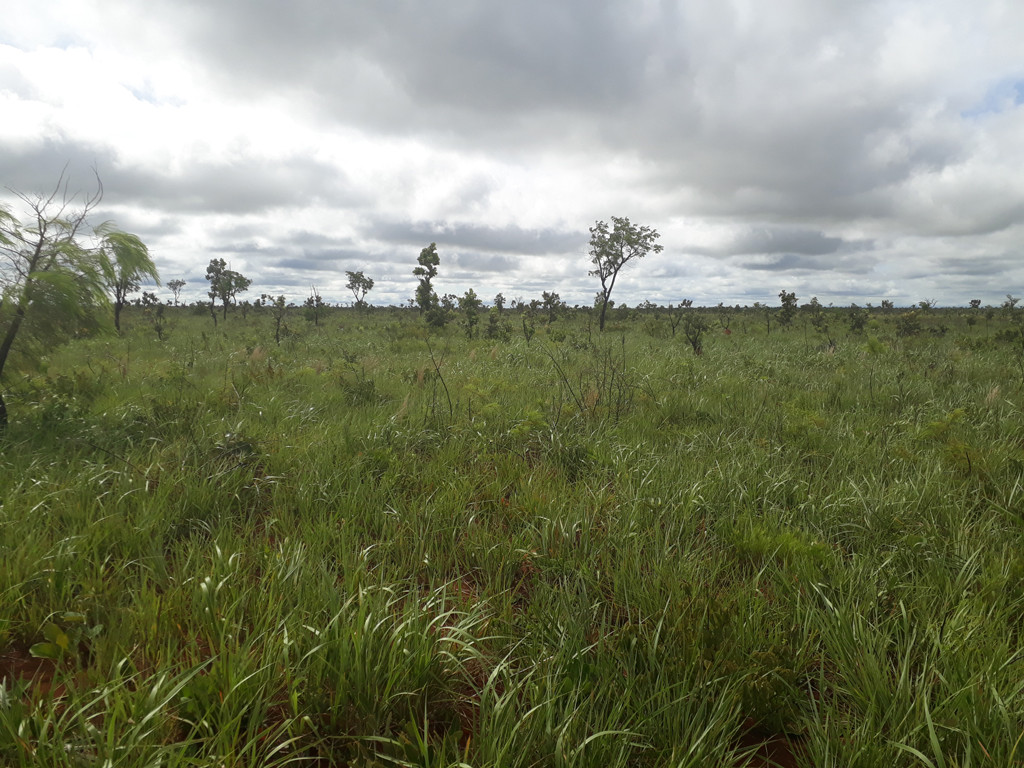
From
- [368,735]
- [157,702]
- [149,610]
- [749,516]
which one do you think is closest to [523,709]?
[368,735]

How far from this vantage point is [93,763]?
4.36 feet

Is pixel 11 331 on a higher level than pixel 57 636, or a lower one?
higher

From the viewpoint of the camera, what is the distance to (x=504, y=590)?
241 cm

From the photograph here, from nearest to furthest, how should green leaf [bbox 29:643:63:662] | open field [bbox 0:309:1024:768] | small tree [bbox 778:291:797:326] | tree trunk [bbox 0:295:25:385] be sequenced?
1. open field [bbox 0:309:1024:768]
2. green leaf [bbox 29:643:63:662]
3. tree trunk [bbox 0:295:25:385]
4. small tree [bbox 778:291:797:326]

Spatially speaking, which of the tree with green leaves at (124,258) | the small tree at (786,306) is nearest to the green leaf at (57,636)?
the tree with green leaves at (124,258)

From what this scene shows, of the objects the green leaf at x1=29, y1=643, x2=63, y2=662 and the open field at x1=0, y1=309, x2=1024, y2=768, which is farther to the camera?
the green leaf at x1=29, y1=643, x2=63, y2=662

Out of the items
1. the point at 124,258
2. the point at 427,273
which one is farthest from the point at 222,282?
the point at 124,258

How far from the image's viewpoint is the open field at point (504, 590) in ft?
5.13

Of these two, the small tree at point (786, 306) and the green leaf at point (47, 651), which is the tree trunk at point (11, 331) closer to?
the green leaf at point (47, 651)

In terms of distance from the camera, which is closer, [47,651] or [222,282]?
[47,651]

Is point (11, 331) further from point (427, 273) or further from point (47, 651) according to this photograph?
point (427, 273)

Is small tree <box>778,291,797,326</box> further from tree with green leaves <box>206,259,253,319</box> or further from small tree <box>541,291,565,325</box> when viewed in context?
tree with green leaves <box>206,259,253,319</box>

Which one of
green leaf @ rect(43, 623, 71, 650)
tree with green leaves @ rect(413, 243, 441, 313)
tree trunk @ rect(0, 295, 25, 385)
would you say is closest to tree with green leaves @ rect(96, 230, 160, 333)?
tree trunk @ rect(0, 295, 25, 385)

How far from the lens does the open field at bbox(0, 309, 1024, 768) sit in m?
1.56
